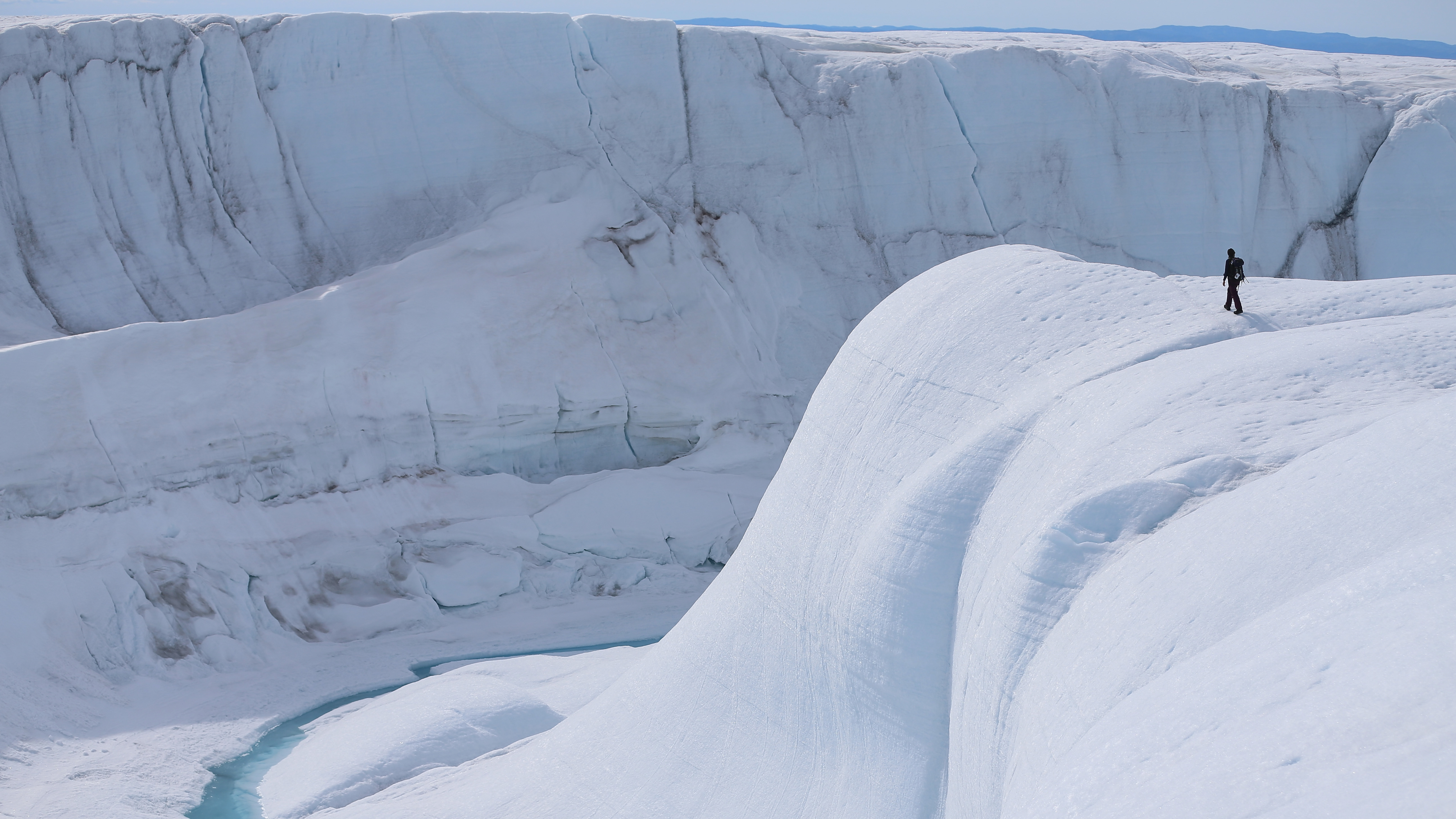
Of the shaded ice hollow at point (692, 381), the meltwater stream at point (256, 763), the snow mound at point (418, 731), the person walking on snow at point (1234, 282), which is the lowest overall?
the meltwater stream at point (256, 763)

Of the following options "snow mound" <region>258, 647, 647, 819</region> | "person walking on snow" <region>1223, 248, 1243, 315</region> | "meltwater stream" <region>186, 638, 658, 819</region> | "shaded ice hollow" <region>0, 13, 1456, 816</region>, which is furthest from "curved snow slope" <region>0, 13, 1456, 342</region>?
"person walking on snow" <region>1223, 248, 1243, 315</region>

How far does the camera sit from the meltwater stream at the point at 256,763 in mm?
6809

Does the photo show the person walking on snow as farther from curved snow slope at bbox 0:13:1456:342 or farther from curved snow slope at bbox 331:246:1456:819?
curved snow slope at bbox 0:13:1456:342

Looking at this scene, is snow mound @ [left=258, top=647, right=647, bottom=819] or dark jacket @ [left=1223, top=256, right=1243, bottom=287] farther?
snow mound @ [left=258, top=647, right=647, bottom=819]

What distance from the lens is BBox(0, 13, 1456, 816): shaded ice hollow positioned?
3.74 metres

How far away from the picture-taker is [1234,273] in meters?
4.30

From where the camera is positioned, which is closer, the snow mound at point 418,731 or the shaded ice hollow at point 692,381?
the shaded ice hollow at point 692,381

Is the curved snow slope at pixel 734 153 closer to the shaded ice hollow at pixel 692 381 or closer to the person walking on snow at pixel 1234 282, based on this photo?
the shaded ice hollow at pixel 692 381

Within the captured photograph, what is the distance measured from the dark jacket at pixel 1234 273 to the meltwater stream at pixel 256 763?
586 centimetres

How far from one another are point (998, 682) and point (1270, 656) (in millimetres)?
1146

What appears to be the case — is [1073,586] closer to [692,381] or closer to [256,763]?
[256,763]

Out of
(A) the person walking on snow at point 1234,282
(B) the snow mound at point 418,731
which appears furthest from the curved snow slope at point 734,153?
(A) the person walking on snow at point 1234,282

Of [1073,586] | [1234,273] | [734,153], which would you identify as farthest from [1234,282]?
[734,153]

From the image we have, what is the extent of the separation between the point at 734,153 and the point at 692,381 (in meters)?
2.76
